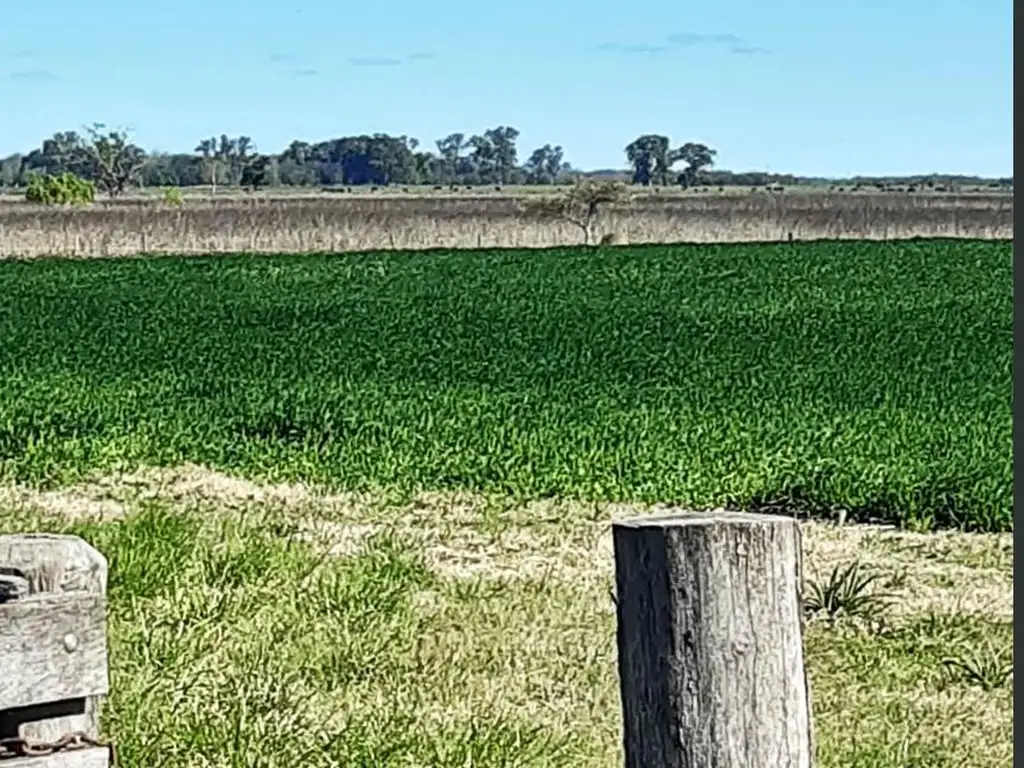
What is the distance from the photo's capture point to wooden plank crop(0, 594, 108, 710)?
7.12ft

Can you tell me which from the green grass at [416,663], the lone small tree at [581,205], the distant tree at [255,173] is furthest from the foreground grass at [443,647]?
the distant tree at [255,173]

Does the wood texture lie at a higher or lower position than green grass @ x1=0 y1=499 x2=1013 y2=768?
higher

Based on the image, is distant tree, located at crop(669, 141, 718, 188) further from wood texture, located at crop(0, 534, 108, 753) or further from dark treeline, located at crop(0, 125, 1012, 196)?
wood texture, located at crop(0, 534, 108, 753)

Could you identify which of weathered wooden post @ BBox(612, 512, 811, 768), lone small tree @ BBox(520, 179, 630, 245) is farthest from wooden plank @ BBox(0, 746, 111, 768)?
lone small tree @ BBox(520, 179, 630, 245)

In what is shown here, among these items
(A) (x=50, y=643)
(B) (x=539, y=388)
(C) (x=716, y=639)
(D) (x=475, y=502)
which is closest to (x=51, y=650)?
(A) (x=50, y=643)

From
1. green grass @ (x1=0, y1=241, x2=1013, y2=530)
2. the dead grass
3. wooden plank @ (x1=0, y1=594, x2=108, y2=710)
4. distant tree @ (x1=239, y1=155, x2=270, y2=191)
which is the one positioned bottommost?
green grass @ (x1=0, y1=241, x2=1013, y2=530)

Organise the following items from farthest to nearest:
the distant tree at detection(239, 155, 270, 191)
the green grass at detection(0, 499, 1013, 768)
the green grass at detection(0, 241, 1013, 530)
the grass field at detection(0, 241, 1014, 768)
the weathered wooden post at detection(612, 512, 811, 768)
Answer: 1. the distant tree at detection(239, 155, 270, 191)
2. the green grass at detection(0, 241, 1013, 530)
3. the grass field at detection(0, 241, 1014, 768)
4. the green grass at detection(0, 499, 1013, 768)
5. the weathered wooden post at detection(612, 512, 811, 768)

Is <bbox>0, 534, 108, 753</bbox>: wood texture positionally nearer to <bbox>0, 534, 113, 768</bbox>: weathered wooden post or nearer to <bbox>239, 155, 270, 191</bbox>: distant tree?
<bbox>0, 534, 113, 768</bbox>: weathered wooden post

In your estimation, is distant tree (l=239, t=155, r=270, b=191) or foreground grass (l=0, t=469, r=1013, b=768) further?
distant tree (l=239, t=155, r=270, b=191)

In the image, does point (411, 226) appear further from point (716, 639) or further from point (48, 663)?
point (716, 639)

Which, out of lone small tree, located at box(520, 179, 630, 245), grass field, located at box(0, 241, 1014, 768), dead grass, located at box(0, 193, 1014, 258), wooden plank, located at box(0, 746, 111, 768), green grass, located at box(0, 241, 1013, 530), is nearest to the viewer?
wooden plank, located at box(0, 746, 111, 768)

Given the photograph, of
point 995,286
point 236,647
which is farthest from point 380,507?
point 995,286

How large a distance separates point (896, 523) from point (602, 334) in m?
15.3

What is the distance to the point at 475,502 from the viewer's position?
12438mm
